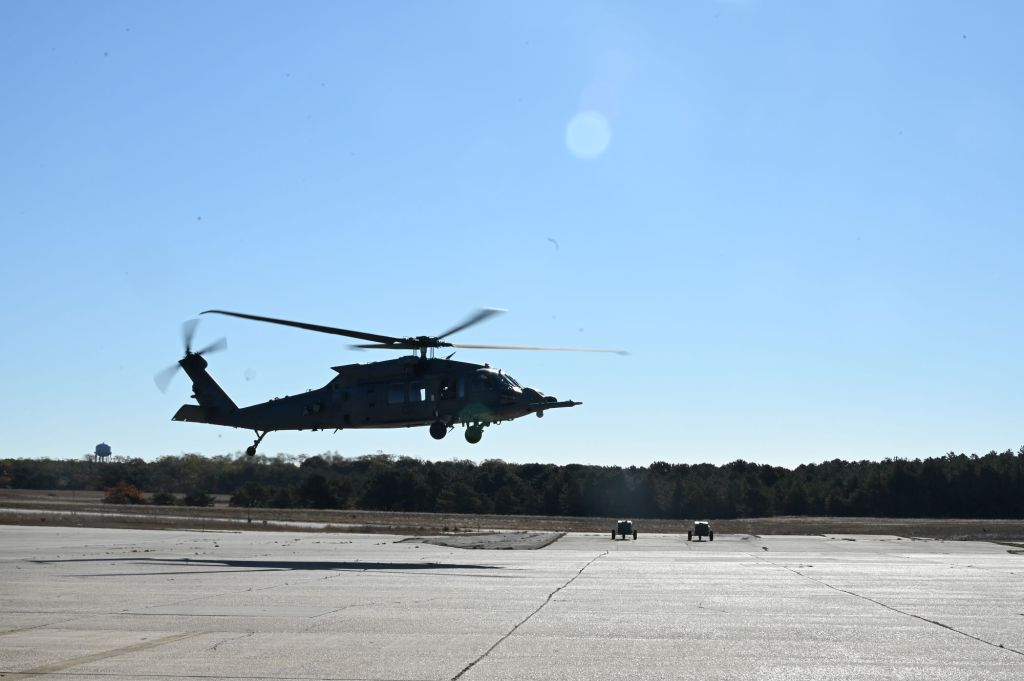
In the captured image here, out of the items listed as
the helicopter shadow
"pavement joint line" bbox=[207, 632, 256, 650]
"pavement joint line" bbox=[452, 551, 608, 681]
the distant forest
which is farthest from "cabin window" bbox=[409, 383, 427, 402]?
the distant forest

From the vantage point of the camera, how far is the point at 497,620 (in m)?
16.3

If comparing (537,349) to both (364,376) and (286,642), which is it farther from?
(286,642)

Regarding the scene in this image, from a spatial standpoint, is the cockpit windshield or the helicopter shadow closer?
the helicopter shadow

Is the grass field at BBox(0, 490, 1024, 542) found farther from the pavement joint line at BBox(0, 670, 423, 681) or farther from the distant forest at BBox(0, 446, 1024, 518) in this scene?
the pavement joint line at BBox(0, 670, 423, 681)

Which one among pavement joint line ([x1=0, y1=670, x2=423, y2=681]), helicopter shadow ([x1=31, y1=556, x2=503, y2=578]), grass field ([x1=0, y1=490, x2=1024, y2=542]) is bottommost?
pavement joint line ([x1=0, y1=670, x2=423, y2=681])

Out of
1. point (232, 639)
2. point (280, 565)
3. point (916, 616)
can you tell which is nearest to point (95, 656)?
point (232, 639)

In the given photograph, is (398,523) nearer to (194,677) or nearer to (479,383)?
(479,383)

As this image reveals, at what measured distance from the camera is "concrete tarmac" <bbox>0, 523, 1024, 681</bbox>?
11820 millimetres

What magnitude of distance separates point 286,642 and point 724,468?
148 meters

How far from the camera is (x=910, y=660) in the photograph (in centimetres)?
1250

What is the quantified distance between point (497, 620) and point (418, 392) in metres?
20.8

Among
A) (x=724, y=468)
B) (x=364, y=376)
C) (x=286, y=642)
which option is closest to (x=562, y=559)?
(x=364, y=376)

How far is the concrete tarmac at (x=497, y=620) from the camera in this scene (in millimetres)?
11820

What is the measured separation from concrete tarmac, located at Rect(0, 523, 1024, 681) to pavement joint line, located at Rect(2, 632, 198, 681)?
27 millimetres
